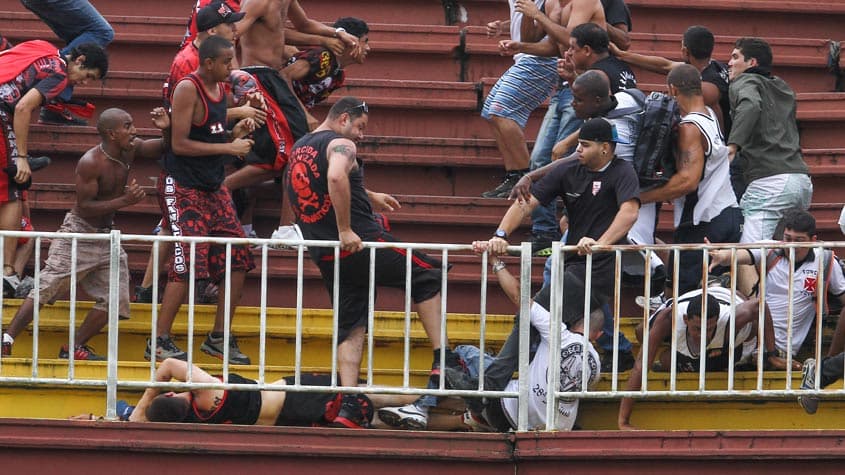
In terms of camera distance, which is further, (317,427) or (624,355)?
(624,355)

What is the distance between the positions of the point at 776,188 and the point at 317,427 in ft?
11.6

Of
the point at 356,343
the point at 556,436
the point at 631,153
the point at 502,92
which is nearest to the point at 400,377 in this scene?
the point at 356,343

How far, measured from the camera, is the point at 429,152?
11.0 m

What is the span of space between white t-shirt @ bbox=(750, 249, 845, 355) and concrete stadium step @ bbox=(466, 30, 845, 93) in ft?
11.6

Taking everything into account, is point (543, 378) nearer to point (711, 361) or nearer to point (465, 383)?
point (465, 383)

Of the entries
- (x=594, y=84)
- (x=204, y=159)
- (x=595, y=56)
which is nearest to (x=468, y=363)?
(x=594, y=84)

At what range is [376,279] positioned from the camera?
8562mm

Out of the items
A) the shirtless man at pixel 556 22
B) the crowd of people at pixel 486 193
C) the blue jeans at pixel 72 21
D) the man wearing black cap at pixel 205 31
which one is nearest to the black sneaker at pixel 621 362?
the crowd of people at pixel 486 193

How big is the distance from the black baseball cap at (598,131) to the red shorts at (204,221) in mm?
2152

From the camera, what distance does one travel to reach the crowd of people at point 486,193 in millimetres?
8242

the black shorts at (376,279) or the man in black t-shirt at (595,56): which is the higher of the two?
the man in black t-shirt at (595,56)

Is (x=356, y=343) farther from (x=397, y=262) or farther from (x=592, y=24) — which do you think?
(x=592, y=24)

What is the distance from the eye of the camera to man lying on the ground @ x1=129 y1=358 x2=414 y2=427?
26.4 ft

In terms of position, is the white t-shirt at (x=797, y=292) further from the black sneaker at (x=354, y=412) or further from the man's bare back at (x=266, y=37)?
the man's bare back at (x=266, y=37)
